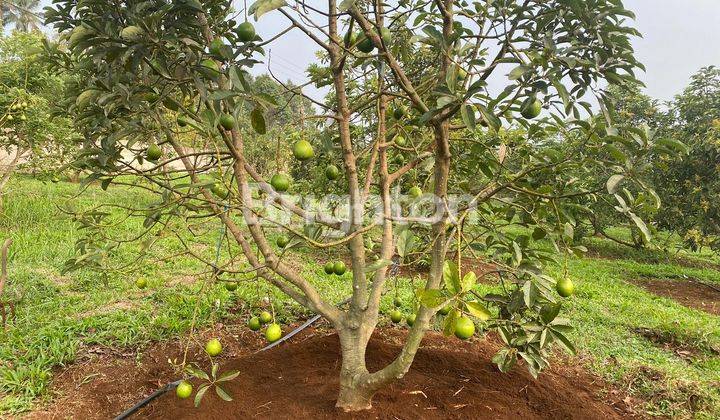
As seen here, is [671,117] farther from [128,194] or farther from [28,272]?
[128,194]

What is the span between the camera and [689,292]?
19.5ft

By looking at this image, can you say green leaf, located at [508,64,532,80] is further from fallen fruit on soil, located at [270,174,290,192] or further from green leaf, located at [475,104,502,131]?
fallen fruit on soil, located at [270,174,290,192]

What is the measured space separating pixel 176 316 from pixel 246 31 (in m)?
2.41

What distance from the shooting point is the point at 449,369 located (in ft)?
7.47

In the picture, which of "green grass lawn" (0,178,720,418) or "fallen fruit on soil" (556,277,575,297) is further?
"green grass lawn" (0,178,720,418)

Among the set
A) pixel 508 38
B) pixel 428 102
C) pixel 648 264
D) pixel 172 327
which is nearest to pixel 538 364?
pixel 508 38

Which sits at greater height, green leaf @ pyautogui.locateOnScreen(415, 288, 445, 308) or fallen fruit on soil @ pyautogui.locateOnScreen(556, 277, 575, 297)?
green leaf @ pyautogui.locateOnScreen(415, 288, 445, 308)

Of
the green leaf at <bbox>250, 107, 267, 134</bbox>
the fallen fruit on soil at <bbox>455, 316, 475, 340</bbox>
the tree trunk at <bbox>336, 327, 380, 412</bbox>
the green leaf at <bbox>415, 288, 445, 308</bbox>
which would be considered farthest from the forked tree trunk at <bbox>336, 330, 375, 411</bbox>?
the green leaf at <bbox>250, 107, 267, 134</bbox>

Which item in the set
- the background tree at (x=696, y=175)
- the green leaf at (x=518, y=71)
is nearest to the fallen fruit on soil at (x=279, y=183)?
the green leaf at (x=518, y=71)

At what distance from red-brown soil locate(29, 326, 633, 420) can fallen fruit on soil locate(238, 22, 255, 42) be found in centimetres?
139

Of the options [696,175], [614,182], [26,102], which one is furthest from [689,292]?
[26,102]

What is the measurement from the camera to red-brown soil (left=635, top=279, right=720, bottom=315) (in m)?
5.33

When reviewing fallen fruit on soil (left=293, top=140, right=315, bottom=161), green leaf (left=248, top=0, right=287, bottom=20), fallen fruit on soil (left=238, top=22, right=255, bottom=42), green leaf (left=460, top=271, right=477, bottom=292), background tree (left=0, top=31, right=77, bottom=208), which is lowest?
green leaf (left=460, top=271, right=477, bottom=292)

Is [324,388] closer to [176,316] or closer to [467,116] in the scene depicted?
[467,116]
